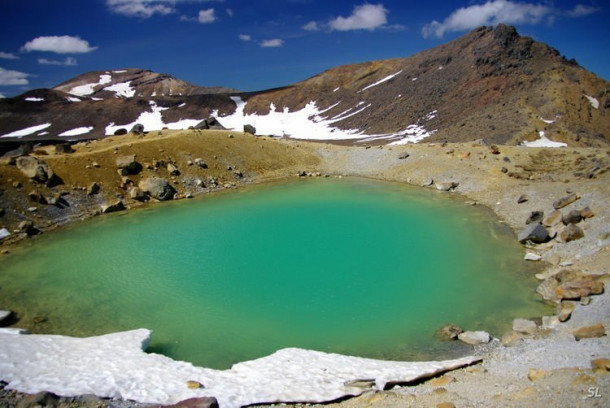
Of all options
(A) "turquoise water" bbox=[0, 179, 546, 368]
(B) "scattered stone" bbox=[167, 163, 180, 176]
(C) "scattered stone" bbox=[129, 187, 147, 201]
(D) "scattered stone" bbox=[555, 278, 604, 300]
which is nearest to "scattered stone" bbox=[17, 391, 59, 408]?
(A) "turquoise water" bbox=[0, 179, 546, 368]

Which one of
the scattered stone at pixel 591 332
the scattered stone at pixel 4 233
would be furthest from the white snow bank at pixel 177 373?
the scattered stone at pixel 4 233

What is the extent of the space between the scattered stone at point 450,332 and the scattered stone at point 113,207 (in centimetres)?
2256

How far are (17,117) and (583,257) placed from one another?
5010 inches

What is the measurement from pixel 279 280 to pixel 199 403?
26.9 feet

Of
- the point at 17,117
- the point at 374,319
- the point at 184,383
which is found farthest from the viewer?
the point at 17,117

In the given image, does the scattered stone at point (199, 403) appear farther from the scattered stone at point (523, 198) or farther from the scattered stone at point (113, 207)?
the scattered stone at point (113, 207)

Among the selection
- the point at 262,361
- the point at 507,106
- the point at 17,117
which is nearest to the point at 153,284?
the point at 262,361

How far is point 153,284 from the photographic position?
16656 millimetres

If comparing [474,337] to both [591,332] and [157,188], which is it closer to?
[591,332]

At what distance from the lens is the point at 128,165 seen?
30.8 m

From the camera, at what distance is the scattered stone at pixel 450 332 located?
12352 mm

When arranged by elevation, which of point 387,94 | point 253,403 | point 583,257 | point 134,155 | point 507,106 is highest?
point 387,94

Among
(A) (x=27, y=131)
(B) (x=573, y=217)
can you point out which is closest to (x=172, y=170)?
(B) (x=573, y=217)

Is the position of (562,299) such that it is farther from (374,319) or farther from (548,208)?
(548,208)
